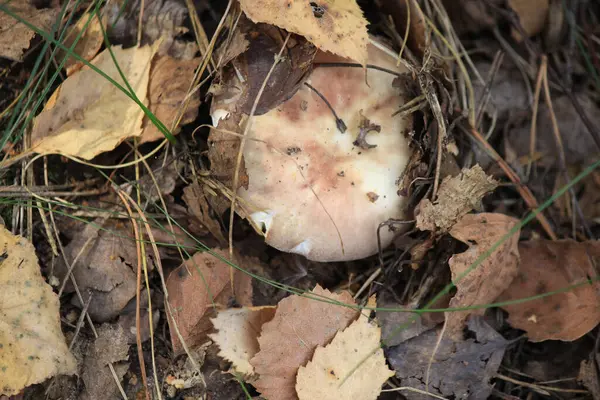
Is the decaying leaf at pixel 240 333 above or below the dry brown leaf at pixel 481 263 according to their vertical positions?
below

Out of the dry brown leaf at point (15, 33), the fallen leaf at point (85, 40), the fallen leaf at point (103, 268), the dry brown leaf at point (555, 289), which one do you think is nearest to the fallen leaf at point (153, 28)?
the fallen leaf at point (85, 40)

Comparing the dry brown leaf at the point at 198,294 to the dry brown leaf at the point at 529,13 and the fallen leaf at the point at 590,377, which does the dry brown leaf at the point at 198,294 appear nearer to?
the fallen leaf at the point at 590,377

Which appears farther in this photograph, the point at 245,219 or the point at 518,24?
the point at 518,24

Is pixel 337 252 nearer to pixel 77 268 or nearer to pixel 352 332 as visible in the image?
pixel 352 332

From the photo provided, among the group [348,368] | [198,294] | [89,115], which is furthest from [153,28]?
[348,368]

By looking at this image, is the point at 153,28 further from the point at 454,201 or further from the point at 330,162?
the point at 454,201

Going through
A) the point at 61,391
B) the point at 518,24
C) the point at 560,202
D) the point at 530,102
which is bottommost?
the point at 61,391

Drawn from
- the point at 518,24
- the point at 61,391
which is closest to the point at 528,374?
the point at 518,24
